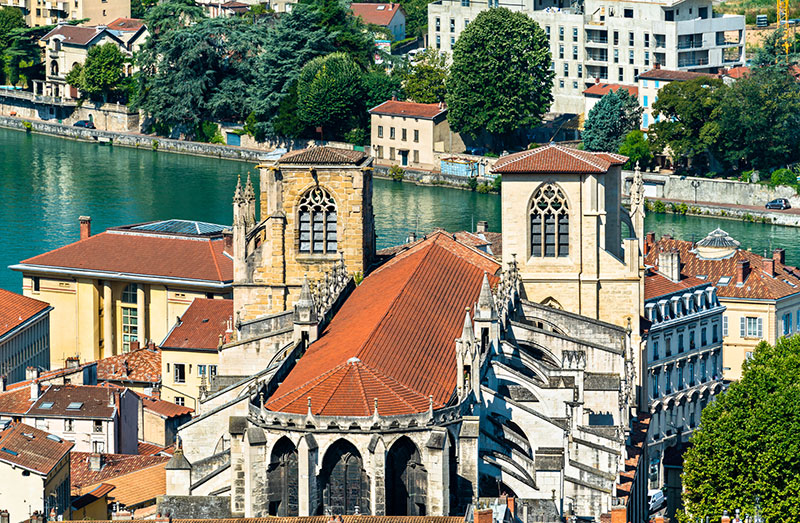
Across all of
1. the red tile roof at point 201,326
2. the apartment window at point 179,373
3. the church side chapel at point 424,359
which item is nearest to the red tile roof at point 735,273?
the church side chapel at point 424,359

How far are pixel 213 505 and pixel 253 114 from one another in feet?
396

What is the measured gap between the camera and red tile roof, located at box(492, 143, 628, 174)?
83356 millimetres

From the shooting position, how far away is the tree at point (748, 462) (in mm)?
71562

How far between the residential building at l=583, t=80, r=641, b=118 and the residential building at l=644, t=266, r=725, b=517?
6997 cm

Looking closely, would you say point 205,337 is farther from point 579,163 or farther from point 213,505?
point 213,505

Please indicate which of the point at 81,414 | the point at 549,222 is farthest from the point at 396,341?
the point at 81,414

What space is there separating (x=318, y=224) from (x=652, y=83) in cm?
8923

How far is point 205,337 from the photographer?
97.2 metres

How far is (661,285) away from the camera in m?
98.2

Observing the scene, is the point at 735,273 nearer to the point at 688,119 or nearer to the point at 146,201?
the point at 688,119

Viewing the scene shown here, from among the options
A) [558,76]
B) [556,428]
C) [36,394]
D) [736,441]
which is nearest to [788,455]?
[736,441]

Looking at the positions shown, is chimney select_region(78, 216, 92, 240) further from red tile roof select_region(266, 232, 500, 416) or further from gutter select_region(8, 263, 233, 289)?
red tile roof select_region(266, 232, 500, 416)

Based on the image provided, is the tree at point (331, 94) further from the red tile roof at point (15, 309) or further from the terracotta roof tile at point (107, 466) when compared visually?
the terracotta roof tile at point (107, 466)

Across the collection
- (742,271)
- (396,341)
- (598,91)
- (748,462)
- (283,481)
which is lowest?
(748,462)
